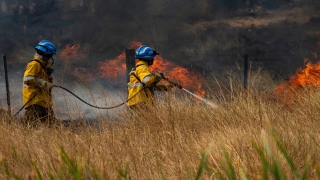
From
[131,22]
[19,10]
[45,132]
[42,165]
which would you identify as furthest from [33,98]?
[19,10]

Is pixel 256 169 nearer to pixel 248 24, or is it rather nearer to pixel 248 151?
pixel 248 151

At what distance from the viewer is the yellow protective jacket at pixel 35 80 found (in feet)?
19.1

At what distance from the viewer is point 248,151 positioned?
2514mm

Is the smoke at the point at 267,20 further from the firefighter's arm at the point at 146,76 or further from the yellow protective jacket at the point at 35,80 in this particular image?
the yellow protective jacket at the point at 35,80

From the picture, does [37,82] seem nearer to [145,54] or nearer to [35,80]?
[35,80]

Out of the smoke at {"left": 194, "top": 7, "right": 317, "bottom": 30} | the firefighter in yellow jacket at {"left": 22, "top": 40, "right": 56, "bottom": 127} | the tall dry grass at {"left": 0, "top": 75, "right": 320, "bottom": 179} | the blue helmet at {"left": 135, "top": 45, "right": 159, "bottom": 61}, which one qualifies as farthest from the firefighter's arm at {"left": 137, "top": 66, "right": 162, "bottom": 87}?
the smoke at {"left": 194, "top": 7, "right": 317, "bottom": 30}

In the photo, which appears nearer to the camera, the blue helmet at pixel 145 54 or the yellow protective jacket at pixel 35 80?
the yellow protective jacket at pixel 35 80

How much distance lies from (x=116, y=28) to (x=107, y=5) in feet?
4.36

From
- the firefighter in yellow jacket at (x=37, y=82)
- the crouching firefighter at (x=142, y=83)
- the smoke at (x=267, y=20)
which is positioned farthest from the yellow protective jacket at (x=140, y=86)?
the smoke at (x=267, y=20)

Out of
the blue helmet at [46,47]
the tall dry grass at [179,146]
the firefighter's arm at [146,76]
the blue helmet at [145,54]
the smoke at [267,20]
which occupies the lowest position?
the tall dry grass at [179,146]

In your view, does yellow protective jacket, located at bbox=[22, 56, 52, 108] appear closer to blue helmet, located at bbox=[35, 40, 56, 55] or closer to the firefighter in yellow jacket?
the firefighter in yellow jacket

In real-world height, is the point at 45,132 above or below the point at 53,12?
below

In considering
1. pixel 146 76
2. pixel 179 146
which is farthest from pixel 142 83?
pixel 179 146

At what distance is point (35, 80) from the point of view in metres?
5.80
